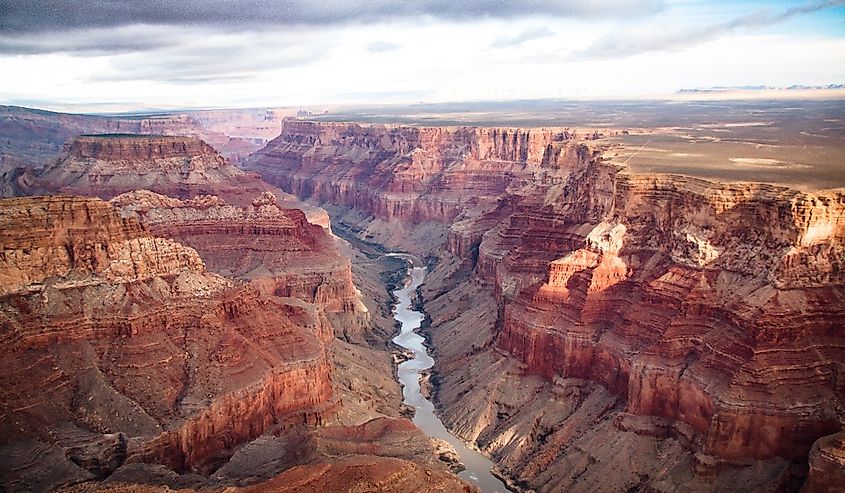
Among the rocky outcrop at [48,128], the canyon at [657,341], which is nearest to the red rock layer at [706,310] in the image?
the canyon at [657,341]

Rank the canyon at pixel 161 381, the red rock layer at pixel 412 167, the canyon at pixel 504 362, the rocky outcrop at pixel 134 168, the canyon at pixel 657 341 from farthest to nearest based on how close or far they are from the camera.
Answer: the red rock layer at pixel 412 167 < the rocky outcrop at pixel 134 168 < the canyon at pixel 657 341 < the canyon at pixel 504 362 < the canyon at pixel 161 381

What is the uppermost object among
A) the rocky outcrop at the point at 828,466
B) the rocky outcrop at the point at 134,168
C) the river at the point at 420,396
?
the rocky outcrop at the point at 134,168

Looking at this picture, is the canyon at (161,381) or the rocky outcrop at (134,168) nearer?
the canyon at (161,381)

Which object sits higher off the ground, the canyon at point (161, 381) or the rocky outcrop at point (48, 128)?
the rocky outcrop at point (48, 128)

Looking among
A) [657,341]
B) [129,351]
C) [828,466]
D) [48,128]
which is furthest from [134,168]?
[828,466]

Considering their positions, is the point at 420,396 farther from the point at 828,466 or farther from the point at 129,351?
the point at 828,466

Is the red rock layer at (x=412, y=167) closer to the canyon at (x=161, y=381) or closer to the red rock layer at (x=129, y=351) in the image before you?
the canyon at (x=161, y=381)

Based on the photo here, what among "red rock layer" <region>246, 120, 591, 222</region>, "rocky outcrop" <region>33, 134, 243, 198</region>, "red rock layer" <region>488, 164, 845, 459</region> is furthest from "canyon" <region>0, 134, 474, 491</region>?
"red rock layer" <region>246, 120, 591, 222</region>
